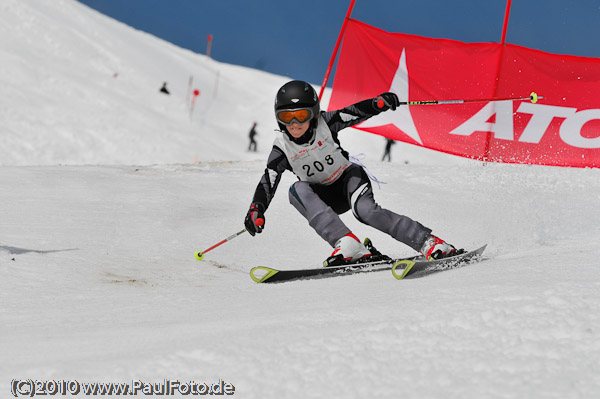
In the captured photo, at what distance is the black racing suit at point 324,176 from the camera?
3627mm

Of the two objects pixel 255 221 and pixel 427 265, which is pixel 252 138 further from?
pixel 427 265

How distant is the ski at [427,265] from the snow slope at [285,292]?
0.36ft

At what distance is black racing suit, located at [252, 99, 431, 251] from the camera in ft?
11.9

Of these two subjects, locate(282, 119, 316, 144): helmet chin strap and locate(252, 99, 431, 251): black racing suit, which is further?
locate(282, 119, 316, 144): helmet chin strap

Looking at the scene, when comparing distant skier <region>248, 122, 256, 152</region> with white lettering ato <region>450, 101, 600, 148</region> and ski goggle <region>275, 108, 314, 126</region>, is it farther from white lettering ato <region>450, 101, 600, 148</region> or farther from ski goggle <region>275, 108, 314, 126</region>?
ski goggle <region>275, 108, 314, 126</region>

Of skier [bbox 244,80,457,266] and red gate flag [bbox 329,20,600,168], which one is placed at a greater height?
red gate flag [bbox 329,20,600,168]

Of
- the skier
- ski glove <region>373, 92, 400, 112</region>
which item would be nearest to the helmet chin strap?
the skier

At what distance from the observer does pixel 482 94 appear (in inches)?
302

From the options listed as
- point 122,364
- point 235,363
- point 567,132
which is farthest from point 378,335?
point 567,132

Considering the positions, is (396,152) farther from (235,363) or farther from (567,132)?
(235,363)

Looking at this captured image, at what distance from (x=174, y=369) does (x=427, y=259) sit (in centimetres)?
215

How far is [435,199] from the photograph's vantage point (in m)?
6.32

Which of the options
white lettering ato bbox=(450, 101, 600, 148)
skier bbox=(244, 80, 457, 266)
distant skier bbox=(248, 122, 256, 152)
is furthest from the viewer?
distant skier bbox=(248, 122, 256, 152)

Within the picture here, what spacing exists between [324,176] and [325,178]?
0.06 ft
